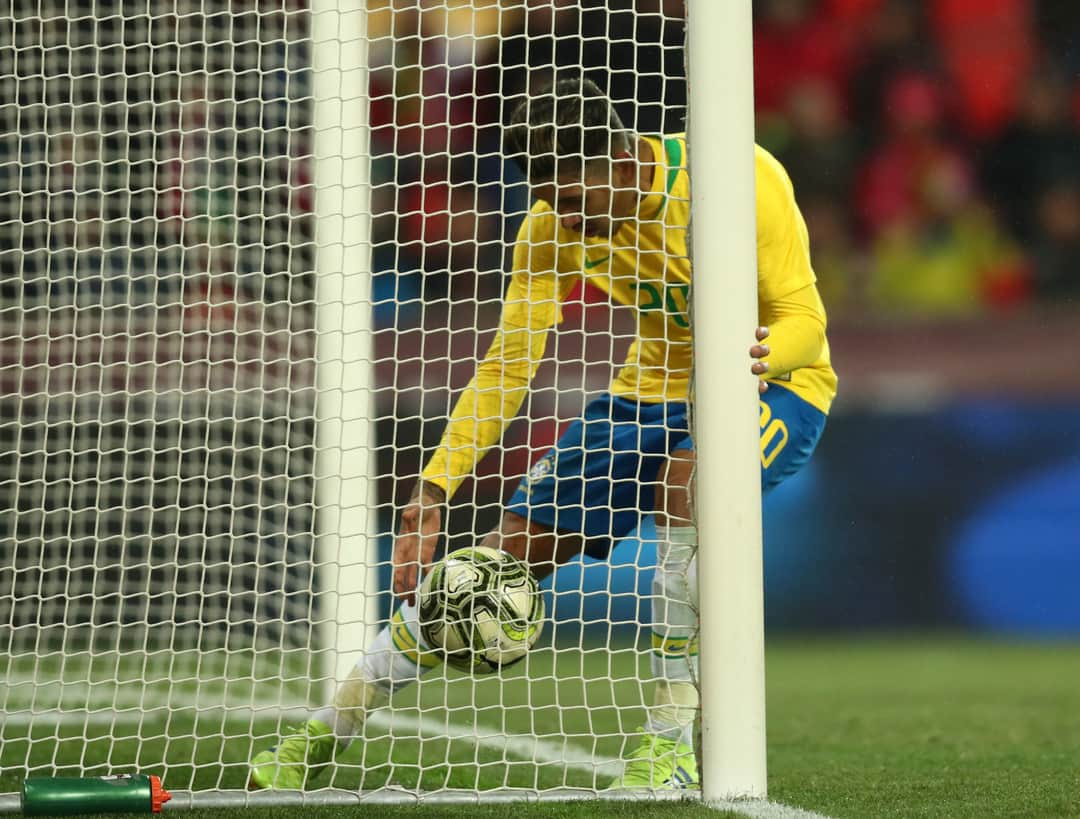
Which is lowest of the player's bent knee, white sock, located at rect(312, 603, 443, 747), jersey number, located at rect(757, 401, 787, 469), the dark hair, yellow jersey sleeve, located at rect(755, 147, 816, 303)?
white sock, located at rect(312, 603, 443, 747)

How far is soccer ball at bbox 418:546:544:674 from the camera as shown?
128 inches

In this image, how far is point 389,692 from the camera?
355 centimetres

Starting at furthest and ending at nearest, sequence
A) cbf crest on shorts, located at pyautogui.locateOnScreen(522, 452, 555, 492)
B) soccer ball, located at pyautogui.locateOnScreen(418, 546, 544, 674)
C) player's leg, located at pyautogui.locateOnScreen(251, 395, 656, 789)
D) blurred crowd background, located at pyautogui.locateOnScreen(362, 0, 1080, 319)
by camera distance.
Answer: blurred crowd background, located at pyautogui.locateOnScreen(362, 0, 1080, 319) < cbf crest on shorts, located at pyautogui.locateOnScreen(522, 452, 555, 492) < player's leg, located at pyautogui.locateOnScreen(251, 395, 656, 789) < soccer ball, located at pyautogui.locateOnScreen(418, 546, 544, 674)

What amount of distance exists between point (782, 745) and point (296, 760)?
5.23 ft

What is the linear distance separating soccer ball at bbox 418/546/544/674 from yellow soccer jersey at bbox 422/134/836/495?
258 mm

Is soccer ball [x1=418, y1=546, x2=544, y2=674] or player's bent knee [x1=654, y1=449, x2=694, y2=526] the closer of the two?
soccer ball [x1=418, y1=546, x2=544, y2=674]

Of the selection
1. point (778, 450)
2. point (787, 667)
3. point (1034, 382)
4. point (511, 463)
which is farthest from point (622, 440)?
point (1034, 382)

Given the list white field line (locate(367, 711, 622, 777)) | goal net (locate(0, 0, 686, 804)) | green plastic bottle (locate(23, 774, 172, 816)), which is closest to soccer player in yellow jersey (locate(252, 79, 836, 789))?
goal net (locate(0, 0, 686, 804))

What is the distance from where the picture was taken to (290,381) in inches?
245

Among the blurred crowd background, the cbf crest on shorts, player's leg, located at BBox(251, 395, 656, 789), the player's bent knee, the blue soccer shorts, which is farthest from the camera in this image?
the blurred crowd background

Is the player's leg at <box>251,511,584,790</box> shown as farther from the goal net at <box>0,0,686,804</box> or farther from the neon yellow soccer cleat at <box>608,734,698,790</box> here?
the neon yellow soccer cleat at <box>608,734,698,790</box>

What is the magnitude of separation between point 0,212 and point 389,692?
4.71m

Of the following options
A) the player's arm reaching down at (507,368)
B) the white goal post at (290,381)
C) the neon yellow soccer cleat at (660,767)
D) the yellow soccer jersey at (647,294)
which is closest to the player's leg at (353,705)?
the white goal post at (290,381)

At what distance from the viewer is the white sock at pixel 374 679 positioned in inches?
137
